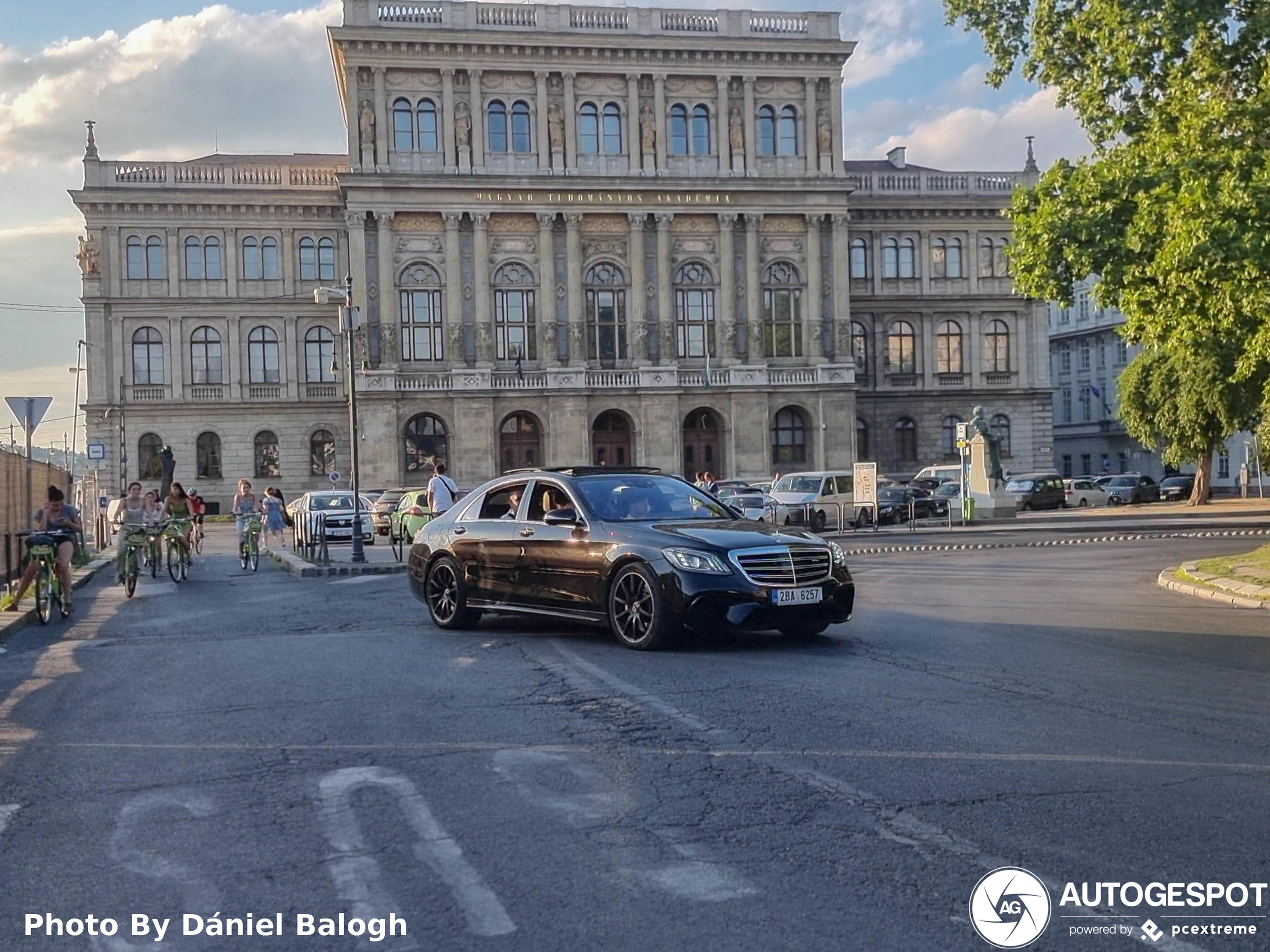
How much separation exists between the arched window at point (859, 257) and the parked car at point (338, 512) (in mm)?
40598

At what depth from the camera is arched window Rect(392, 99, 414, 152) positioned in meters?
67.1

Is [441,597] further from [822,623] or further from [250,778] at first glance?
[250,778]

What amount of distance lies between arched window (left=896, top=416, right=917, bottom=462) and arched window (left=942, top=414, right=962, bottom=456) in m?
1.59

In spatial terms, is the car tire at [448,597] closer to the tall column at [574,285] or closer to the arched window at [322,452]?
the tall column at [574,285]

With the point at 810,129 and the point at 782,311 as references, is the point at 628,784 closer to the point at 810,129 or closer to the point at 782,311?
the point at 782,311

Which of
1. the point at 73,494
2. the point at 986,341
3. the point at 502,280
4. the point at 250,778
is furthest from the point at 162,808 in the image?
the point at 986,341

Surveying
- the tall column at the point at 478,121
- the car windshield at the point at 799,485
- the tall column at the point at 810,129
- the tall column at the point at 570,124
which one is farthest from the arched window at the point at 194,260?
the car windshield at the point at 799,485

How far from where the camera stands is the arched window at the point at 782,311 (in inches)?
2771

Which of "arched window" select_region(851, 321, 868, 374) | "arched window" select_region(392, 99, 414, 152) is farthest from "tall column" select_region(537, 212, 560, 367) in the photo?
"arched window" select_region(851, 321, 868, 374)

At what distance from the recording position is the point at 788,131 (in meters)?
70.8

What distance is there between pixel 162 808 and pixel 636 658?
5.63m

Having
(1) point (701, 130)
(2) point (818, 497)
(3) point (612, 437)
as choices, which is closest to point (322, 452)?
(3) point (612, 437)

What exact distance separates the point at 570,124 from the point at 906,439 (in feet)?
80.8

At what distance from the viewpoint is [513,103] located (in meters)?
68.4
